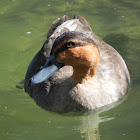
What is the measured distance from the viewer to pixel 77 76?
320 inches

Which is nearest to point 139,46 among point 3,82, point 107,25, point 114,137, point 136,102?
point 107,25

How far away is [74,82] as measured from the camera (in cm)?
820

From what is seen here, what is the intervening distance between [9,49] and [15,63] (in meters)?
0.83

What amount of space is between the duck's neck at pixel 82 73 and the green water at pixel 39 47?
65 cm

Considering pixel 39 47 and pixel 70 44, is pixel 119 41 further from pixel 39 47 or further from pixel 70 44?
pixel 70 44

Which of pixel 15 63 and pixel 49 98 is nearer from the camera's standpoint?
pixel 49 98

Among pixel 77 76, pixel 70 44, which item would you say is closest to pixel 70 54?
pixel 70 44

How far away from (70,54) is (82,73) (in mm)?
627

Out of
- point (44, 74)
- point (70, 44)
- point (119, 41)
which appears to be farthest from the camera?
point (119, 41)

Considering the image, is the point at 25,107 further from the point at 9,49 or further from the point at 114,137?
the point at 9,49

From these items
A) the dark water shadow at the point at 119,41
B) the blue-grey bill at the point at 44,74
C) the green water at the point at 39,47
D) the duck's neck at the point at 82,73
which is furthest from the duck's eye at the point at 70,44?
the dark water shadow at the point at 119,41

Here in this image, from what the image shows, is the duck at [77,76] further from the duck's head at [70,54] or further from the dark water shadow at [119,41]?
the dark water shadow at [119,41]

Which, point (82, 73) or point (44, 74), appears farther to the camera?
point (82, 73)

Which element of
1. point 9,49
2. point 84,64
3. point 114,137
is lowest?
point 9,49
